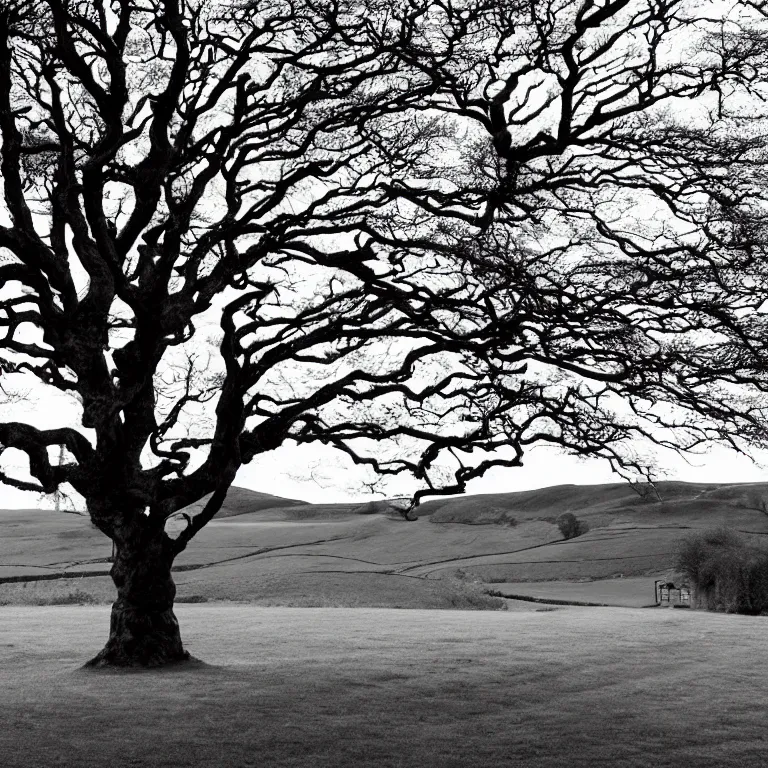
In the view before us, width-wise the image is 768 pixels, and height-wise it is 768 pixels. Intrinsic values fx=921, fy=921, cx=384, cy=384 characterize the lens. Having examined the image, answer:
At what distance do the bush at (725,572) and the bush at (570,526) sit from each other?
49.4ft

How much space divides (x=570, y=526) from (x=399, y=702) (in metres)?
41.2

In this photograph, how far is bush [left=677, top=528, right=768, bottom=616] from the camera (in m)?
32.4

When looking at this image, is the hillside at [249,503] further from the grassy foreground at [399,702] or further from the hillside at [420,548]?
the grassy foreground at [399,702]

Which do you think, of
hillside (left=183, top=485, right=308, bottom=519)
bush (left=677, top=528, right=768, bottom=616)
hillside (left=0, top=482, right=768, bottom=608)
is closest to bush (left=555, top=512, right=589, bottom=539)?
hillside (left=0, top=482, right=768, bottom=608)

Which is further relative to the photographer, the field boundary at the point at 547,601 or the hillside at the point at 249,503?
the hillside at the point at 249,503

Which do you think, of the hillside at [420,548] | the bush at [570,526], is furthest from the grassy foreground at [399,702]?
the bush at [570,526]

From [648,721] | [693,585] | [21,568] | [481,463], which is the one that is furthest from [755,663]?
[21,568]

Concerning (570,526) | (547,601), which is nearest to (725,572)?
(547,601)

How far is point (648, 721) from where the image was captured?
9750 mm

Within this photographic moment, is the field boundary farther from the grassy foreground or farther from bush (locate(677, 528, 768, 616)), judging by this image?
the grassy foreground

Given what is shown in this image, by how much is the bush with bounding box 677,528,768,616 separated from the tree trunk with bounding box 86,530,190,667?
24436 millimetres

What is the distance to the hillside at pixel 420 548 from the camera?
37.1 metres

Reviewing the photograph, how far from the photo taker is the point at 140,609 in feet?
45.5

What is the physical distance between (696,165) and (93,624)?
62.7ft
